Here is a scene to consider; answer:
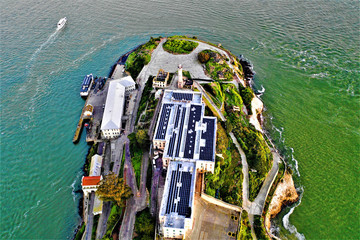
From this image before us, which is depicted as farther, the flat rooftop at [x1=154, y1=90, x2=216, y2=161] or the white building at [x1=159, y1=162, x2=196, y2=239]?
the flat rooftop at [x1=154, y1=90, x2=216, y2=161]

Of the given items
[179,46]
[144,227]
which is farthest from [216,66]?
[144,227]

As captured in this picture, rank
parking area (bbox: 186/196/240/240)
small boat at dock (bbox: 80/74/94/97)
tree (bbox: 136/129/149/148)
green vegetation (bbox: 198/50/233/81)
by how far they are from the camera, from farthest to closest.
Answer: small boat at dock (bbox: 80/74/94/97), green vegetation (bbox: 198/50/233/81), tree (bbox: 136/129/149/148), parking area (bbox: 186/196/240/240)

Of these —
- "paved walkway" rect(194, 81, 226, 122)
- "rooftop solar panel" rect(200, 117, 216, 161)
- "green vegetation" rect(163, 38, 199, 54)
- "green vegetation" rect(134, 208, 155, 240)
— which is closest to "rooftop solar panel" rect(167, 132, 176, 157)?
"rooftop solar panel" rect(200, 117, 216, 161)

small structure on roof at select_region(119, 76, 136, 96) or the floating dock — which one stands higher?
small structure on roof at select_region(119, 76, 136, 96)

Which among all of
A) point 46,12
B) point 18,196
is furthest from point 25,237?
point 46,12

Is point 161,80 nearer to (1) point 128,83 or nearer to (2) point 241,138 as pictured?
(1) point 128,83

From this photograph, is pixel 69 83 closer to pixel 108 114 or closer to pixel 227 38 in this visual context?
pixel 108 114

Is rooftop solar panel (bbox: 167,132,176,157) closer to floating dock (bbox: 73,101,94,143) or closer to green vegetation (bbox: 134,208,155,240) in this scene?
green vegetation (bbox: 134,208,155,240)
